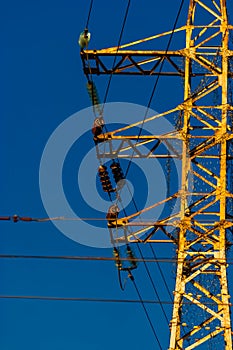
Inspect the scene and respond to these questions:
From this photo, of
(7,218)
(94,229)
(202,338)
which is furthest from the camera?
(94,229)

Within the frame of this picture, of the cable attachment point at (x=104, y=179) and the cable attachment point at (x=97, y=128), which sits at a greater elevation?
the cable attachment point at (x=97, y=128)

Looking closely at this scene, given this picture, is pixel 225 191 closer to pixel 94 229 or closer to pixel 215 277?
pixel 215 277

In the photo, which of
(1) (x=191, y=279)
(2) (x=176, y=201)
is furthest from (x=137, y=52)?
(1) (x=191, y=279)

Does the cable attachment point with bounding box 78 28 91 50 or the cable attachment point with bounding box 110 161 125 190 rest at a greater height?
the cable attachment point with bounding box 78 28 91 50

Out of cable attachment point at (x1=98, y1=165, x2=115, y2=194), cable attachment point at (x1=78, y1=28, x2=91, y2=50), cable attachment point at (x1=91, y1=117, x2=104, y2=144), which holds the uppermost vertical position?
cable attachment point at (x1=78, y1=28, x2=91, y2=50)

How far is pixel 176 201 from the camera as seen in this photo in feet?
112

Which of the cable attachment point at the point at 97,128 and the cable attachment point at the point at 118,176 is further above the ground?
the cable attachment point at the point at 97,128

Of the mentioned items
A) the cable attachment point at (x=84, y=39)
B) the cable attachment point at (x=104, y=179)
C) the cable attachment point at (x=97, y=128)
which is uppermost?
the cable attachment point at (x=84, y=39)

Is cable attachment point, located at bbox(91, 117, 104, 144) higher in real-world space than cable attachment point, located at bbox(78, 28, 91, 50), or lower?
lower

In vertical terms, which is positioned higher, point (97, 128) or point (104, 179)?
point (97, 128)

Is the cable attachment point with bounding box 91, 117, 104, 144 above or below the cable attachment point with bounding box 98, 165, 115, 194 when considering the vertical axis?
above

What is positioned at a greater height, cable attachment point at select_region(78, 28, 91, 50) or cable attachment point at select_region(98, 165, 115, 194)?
cable attachment point at select_region(78, 28, 91, 50)

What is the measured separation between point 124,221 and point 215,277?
3020 mm

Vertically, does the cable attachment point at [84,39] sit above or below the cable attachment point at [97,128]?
above
